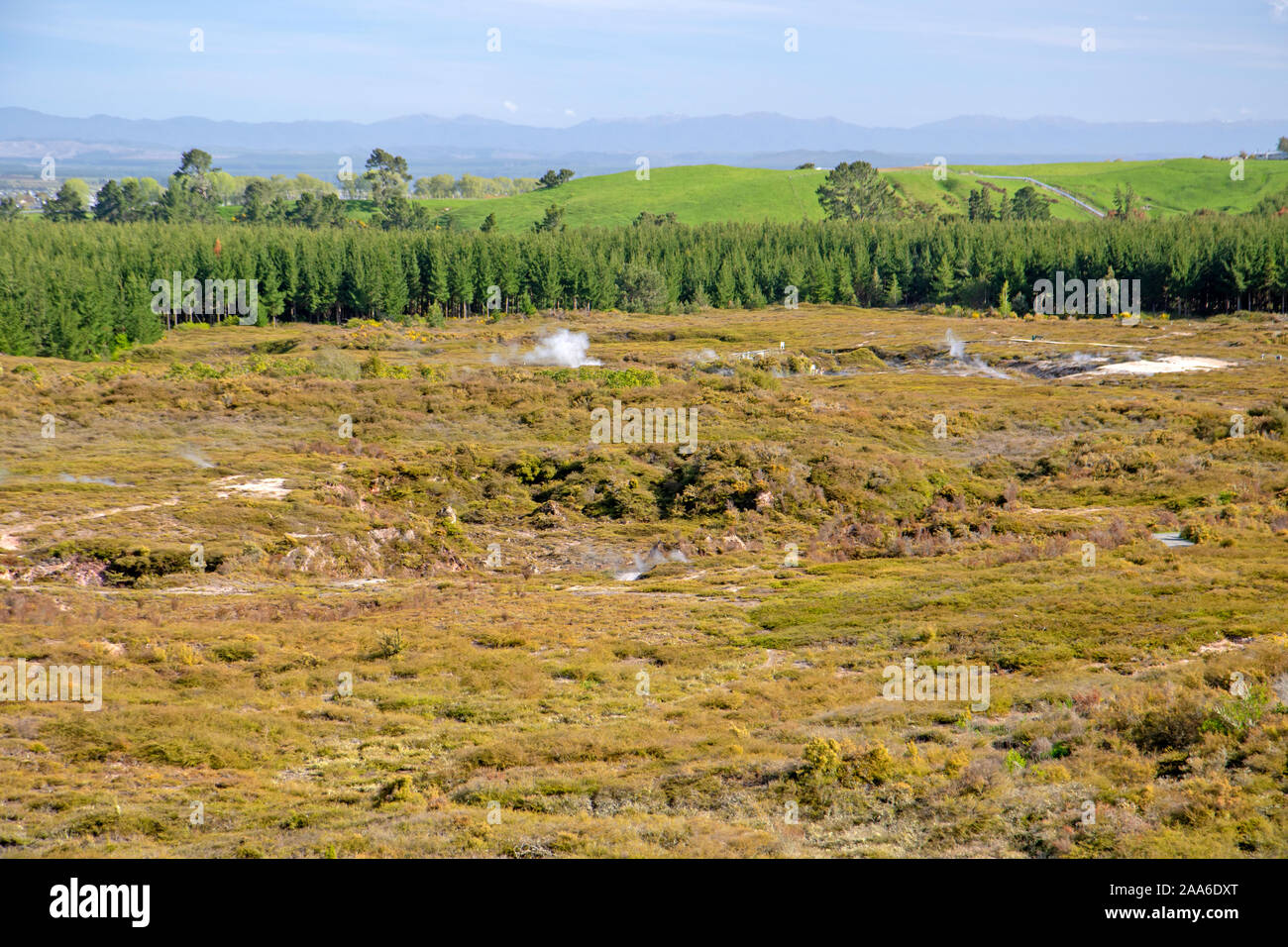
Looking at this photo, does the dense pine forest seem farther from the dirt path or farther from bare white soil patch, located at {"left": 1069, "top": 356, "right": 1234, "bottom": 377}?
the dirt path

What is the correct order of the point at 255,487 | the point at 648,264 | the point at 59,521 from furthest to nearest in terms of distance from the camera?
the point at 648,264
the point at 255,487
the point at 59,521

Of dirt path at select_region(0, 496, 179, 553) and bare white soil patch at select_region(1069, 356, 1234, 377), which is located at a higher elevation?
bare white soil patch at select_region(1069, 356, 1234, 377)

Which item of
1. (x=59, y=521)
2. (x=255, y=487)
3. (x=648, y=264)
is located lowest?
(x=59, y=521)

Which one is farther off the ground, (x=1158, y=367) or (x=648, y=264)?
(x=648, y=264)

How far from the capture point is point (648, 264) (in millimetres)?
151500

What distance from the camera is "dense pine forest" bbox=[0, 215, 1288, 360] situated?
12325 cm

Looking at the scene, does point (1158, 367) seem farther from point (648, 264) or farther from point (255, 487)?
point (648, 264)

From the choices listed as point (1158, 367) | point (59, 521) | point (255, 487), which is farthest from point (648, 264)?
point (59, 521)

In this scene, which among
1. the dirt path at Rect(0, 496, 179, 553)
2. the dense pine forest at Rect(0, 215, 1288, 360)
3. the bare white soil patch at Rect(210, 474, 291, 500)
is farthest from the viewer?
the dense pine forest at Rect(0, 215, 1288, 360)

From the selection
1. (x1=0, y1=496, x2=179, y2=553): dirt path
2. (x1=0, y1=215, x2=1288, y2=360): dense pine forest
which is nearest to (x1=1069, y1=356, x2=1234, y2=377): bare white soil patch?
(x1=0, y1=215, x2=1288, y2=360): dense pine forest

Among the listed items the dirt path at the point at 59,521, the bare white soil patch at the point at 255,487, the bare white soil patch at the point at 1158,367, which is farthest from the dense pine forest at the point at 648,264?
the dirt path at the point at 59,521

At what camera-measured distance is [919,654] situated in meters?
24.6

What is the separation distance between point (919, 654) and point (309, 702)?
50.2 feet
